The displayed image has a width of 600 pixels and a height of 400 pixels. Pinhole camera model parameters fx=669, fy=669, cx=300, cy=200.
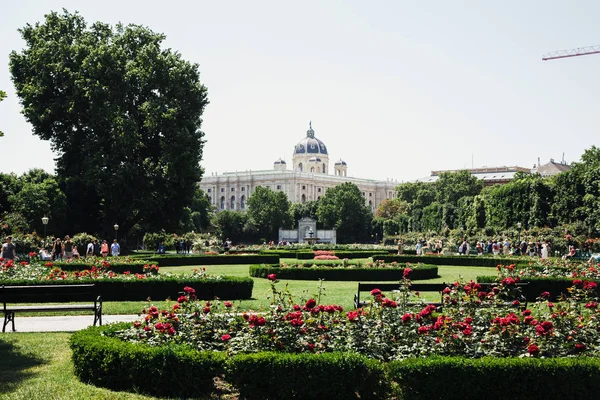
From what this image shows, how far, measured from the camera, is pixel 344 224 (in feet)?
262

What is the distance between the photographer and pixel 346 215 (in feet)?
263

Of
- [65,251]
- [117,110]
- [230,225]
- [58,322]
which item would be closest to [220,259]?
[65,251]

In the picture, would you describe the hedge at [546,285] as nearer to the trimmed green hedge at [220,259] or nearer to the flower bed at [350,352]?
the flower bed at [350,352]

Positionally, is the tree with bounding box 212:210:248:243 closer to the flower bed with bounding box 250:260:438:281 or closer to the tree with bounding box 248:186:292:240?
the tree with bounding box 248:186:292:240

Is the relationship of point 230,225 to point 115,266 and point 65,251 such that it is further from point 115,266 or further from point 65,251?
point 115,266

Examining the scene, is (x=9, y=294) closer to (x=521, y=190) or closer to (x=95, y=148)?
(x=95, y=148)

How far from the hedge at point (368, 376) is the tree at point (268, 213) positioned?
236 ft

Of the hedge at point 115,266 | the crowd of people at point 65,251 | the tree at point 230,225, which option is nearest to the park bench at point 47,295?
the hedge at point 115,266

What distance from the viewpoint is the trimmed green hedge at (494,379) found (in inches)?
235

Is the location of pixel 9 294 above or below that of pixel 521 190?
below

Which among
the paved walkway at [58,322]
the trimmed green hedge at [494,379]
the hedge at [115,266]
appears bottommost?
the paved walkway at [58,322]

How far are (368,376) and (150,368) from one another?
2068 mm

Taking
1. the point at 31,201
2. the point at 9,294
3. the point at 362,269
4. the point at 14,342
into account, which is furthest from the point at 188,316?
the point at 31,201

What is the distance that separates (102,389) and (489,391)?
365 cm
